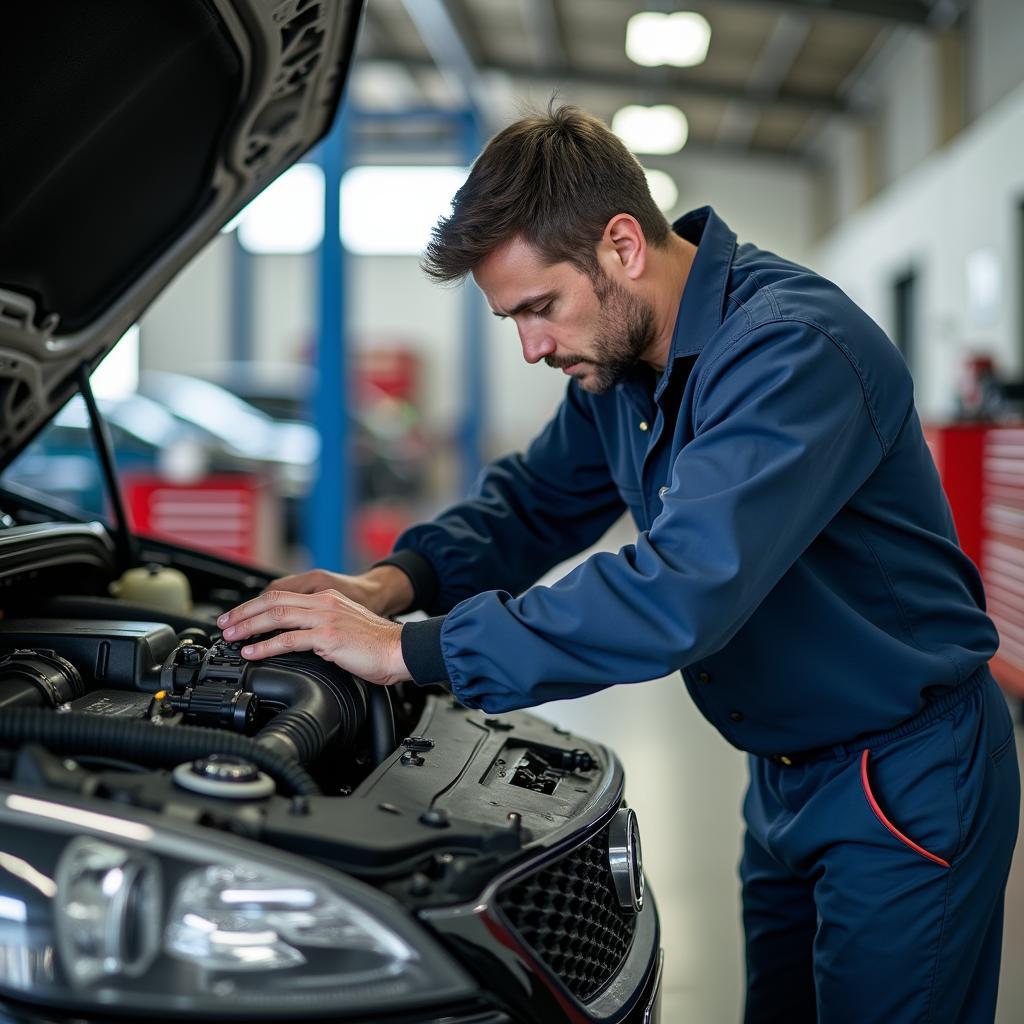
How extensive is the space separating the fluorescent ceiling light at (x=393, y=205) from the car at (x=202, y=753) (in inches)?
491

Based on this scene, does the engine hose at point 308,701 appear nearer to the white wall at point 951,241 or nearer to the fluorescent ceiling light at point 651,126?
the white wall at point 951,241

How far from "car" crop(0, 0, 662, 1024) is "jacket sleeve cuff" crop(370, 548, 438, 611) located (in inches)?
5.3

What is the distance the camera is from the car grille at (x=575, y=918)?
0.99 meters

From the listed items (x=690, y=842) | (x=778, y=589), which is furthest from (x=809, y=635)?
(x=690, y=842)

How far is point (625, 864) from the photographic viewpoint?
3.76 ft

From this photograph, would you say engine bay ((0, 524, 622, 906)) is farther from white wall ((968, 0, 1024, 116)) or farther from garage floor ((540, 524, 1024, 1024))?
white wall ((968, 0, 1024, 116))

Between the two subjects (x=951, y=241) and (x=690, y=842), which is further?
(x=951, y=241)

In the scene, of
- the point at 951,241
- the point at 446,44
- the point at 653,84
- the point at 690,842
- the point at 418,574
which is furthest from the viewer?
the point at 653,84

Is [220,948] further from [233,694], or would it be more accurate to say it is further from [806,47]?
[806,47]

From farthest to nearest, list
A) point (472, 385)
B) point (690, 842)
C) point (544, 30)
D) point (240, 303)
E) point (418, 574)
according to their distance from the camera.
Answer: point (240, 303), point (544, 30), point (472, 385), point (690, 842), point (418, 574)

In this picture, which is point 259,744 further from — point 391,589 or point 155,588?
point 155,588

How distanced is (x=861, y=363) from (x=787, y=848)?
1.93 ft

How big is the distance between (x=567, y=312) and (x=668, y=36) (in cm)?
625

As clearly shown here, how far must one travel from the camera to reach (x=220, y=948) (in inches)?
31.5
